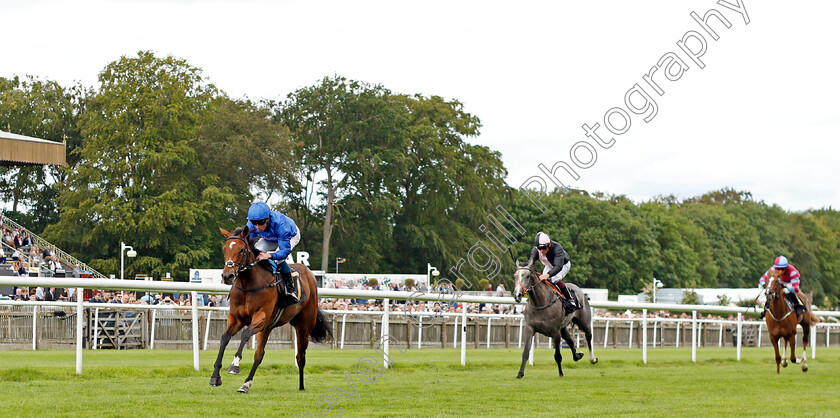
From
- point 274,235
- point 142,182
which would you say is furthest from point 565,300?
point 142,182

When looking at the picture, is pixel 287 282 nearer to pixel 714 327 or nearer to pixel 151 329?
pixel 151 329

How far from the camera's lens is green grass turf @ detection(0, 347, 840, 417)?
7266 millimetres

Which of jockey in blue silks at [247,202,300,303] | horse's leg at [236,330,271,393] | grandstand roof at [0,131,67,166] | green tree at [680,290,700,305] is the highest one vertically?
grandstand roof at [0,131,67,166]

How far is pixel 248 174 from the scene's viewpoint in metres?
43.1

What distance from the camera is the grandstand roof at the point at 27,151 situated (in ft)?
90.0

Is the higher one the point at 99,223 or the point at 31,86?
the point at 31,86

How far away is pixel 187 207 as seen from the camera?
39.0 metres

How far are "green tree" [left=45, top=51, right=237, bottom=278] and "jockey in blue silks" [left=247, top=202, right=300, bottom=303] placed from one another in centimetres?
3051

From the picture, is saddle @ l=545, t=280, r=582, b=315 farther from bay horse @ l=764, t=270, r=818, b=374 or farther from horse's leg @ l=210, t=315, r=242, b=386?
horse's leg @ l=210, t=315, r=242, b=386

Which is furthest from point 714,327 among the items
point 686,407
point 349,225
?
point 686,407

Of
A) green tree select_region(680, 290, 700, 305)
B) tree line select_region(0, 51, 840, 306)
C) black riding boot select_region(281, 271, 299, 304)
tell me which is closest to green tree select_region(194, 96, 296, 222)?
tree line select_region(0, 51, 840, 306)

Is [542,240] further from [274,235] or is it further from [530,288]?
[274,235]

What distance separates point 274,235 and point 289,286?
0.46 m

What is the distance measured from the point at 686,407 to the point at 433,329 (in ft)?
45.7
